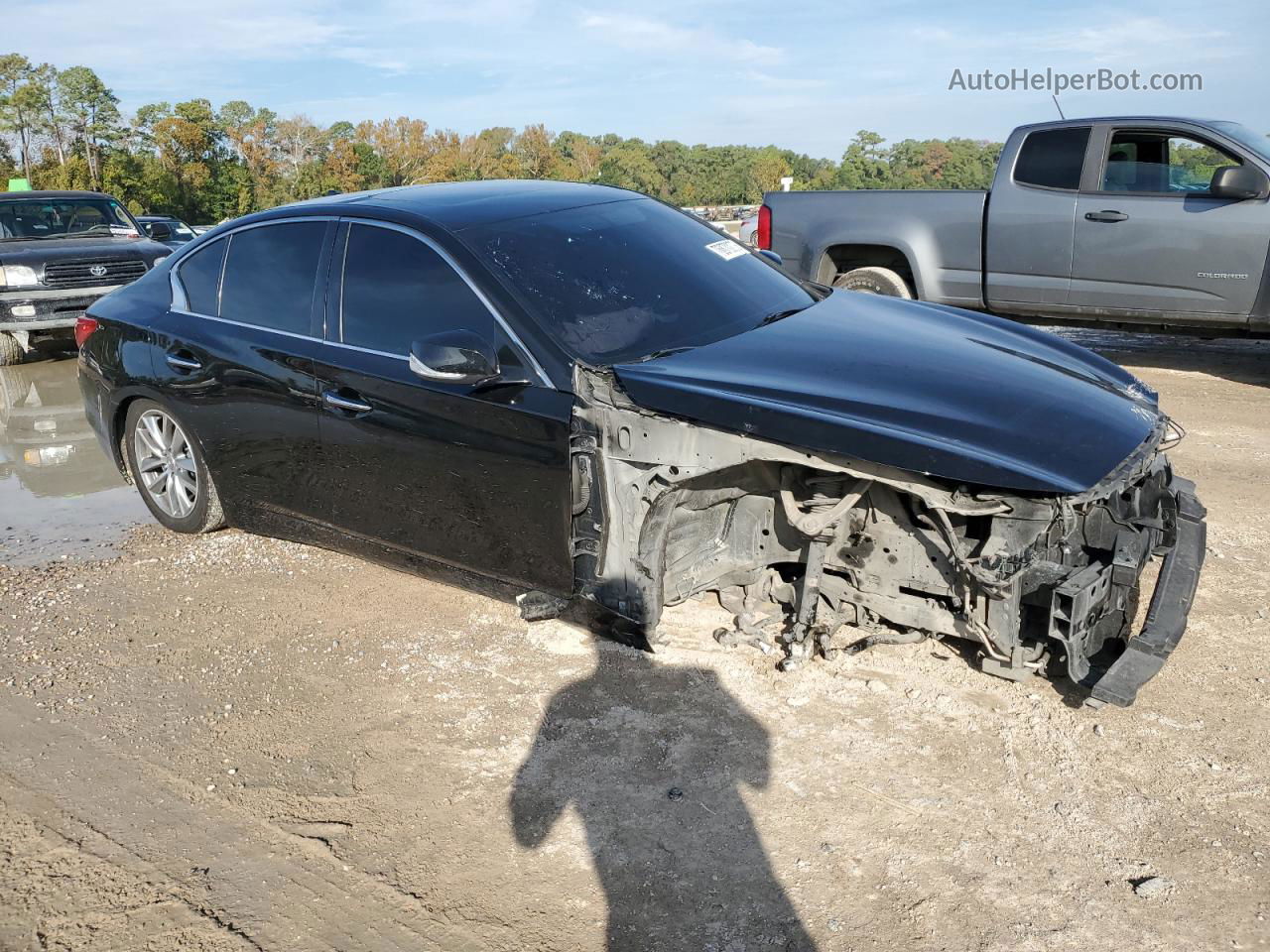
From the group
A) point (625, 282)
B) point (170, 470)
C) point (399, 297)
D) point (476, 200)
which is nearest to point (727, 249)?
point (625, 282)

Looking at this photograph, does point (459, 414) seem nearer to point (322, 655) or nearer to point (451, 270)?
point (451, 270)

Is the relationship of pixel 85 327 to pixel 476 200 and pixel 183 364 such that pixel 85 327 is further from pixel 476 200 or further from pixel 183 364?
pixel 476 200

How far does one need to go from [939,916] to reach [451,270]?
106 inches

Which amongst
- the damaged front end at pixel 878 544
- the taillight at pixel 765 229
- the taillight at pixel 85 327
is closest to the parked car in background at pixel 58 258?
the taillight at pixel 85 327

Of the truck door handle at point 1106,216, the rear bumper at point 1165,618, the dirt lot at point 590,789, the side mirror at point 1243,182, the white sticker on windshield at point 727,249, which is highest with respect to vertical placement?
the side mirror at point 1243,182

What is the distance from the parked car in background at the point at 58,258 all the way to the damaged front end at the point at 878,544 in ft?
28.6

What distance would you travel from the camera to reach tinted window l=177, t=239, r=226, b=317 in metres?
4.83

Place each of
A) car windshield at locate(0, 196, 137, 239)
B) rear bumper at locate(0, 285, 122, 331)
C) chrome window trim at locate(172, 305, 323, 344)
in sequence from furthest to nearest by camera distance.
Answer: car windshield at locate(0, 196, 137, 239) → rear bumper at locate(0, 285, 122, 331) → chrome window trim at locate(172, 305, 323, 344)

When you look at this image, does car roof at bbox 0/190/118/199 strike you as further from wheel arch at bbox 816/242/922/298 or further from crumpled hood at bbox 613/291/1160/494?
crumpled hood at bbox 613/291/1160/494

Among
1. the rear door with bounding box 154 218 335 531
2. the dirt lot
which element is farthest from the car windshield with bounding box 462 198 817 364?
the dirt lot

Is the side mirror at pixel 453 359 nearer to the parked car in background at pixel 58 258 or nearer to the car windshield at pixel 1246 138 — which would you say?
the car windshield at pixel 1246 138

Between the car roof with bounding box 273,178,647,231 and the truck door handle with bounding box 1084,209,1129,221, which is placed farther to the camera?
the truck door handle with bounding box 1084,209,1129,221

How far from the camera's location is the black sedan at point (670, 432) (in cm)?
323

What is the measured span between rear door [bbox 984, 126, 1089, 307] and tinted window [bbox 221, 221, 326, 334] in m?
5.82
